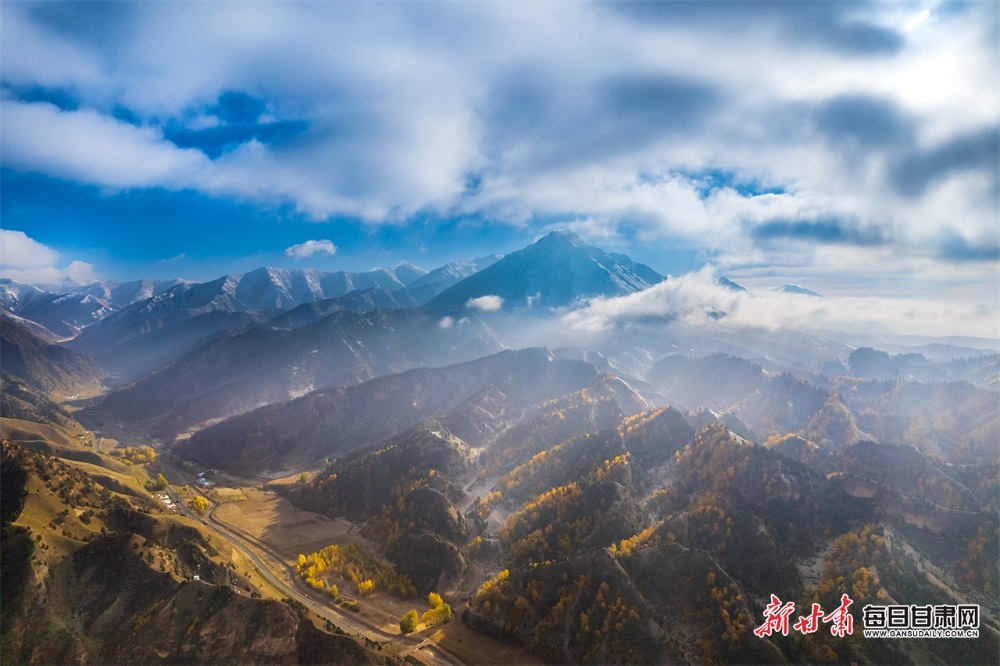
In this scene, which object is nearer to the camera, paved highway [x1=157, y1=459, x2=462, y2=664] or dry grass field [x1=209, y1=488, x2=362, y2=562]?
paved highway [x1=157, y1=459, x2=462, y2=664]

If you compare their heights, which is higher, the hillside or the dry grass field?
the hillside

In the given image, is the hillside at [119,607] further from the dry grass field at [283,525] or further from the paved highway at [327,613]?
the dry grass field at [283,525]

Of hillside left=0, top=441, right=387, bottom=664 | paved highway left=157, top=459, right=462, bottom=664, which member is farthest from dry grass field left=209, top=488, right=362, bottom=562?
hillside left=0, top=441, right=387, bottom=664

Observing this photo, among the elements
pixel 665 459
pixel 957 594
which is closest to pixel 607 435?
pixel 665 459

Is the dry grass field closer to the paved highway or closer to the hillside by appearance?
the paved highway

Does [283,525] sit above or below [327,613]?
below

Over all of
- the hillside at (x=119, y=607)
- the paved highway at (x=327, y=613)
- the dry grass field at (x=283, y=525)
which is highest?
the hillside at (x=119, y=607)

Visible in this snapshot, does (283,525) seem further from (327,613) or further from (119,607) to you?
(119,607)

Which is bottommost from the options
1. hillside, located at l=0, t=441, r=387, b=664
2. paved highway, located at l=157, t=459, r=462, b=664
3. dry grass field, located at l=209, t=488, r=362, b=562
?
dry grass field, located at l=209, t=488, r=362, b=562

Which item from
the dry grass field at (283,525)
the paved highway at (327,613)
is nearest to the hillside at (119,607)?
the paved highway at (327,613)

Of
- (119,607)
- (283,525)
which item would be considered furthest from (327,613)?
(283,525)

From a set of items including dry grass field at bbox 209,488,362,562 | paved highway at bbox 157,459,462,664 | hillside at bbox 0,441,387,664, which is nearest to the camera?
hillside at bbox 0,441,387,664
